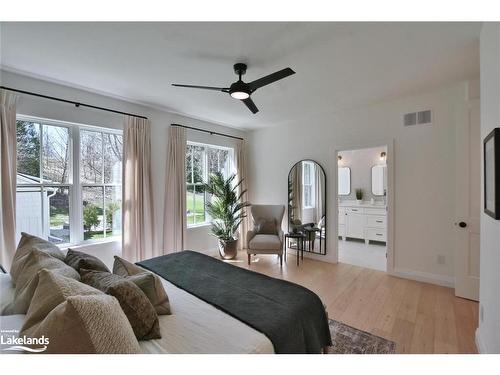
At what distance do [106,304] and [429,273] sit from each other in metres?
3.73

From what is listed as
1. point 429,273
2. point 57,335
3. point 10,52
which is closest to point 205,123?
point 10,52

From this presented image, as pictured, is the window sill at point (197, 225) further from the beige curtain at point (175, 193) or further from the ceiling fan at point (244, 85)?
the ceiling fan at point (244, 85)

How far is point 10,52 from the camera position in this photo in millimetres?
2033

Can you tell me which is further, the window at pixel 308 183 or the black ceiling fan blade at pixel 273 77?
the window at pixel 308 183

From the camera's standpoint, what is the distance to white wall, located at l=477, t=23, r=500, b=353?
1.39m

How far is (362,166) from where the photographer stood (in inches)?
219

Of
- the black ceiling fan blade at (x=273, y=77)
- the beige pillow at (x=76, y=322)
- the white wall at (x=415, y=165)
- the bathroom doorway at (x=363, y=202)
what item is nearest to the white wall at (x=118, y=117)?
the black ceiling fan blade at (x=273, y=77)

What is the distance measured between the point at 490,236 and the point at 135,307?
225cm

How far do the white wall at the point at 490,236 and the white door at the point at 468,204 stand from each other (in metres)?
0.96

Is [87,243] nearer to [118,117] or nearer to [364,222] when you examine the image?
[118,117]

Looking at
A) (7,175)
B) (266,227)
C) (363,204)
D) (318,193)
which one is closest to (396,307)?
(318,193)

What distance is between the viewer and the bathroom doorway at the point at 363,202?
4871mm

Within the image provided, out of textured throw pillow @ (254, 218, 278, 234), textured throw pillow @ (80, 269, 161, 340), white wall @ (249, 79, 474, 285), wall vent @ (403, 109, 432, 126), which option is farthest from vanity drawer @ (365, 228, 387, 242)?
textured throw pillow @ (80, 269, 161, 340)
